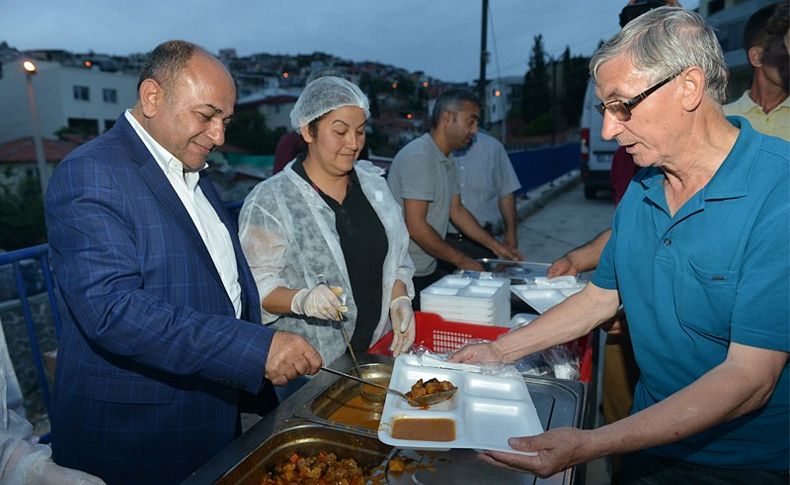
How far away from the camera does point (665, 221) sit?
1.55m

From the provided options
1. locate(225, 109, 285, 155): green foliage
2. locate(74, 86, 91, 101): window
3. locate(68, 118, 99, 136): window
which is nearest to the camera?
locate(68, 118, 99, 136): window

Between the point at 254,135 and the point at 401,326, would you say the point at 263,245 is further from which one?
the point at 254,135

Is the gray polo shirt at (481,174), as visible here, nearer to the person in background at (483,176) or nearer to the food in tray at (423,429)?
the person in background at (483,176)

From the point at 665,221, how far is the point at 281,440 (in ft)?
4.13

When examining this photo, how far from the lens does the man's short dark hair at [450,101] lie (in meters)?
4.03

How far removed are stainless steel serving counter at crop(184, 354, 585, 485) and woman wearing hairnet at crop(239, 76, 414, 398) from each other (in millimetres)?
452

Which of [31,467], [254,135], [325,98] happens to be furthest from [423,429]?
[254,135]

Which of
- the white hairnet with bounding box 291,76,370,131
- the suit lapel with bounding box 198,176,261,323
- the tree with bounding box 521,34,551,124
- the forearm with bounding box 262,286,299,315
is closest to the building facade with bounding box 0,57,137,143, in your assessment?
the tree with bounding box 521,34,551,124

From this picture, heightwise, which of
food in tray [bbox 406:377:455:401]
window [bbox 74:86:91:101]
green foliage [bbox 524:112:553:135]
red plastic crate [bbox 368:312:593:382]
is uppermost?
window [bbox 74:86:91:101]

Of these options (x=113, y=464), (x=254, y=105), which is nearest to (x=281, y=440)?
(x=113, y=464)

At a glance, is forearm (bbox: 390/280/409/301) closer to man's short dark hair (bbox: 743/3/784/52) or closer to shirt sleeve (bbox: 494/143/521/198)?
man's short dark hair (bbox: 743/3/784/52)

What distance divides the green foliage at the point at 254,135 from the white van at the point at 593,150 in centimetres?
3174

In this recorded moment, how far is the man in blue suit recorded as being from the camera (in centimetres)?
154

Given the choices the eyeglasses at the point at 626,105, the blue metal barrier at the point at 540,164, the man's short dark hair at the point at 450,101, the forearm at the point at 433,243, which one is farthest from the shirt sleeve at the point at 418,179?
the blue metal barrier at the point at 540,164
